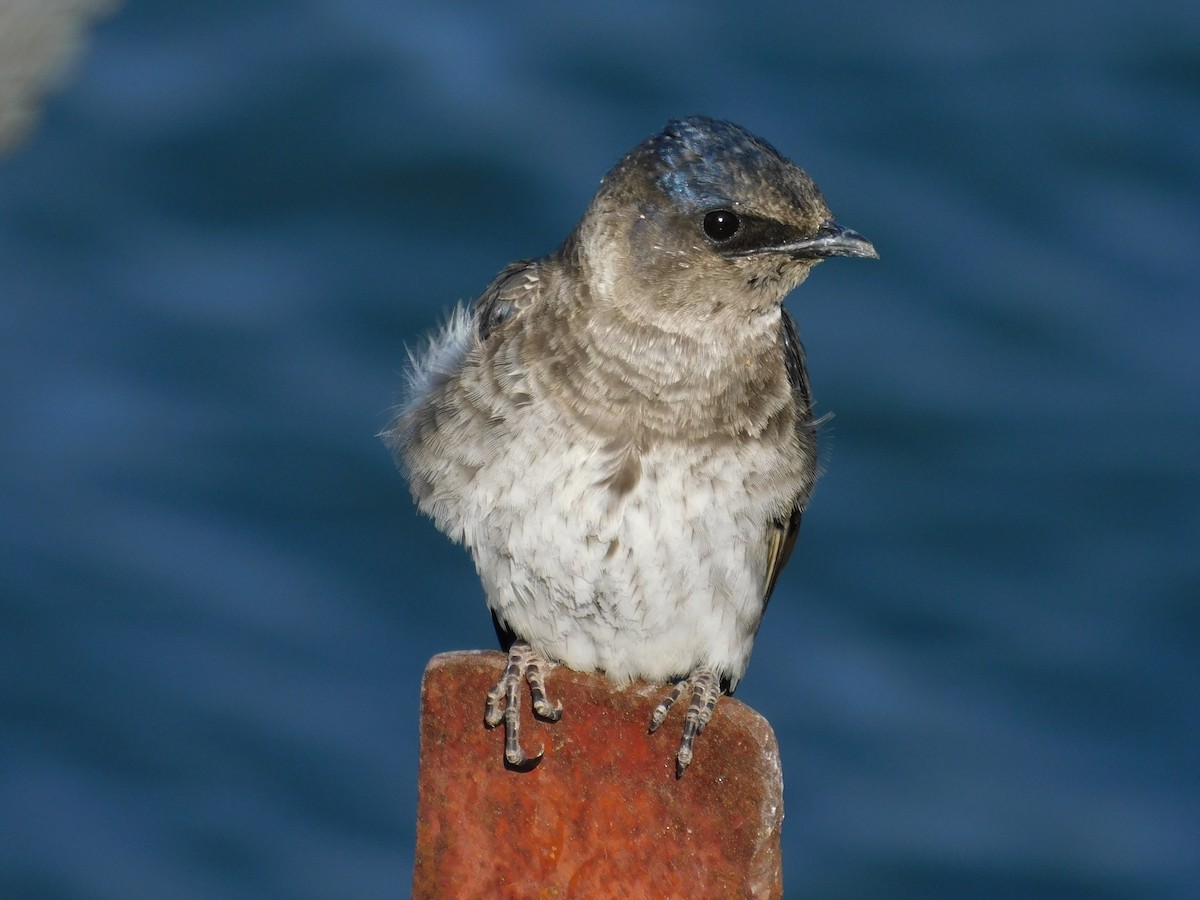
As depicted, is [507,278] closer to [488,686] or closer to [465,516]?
[465,516]

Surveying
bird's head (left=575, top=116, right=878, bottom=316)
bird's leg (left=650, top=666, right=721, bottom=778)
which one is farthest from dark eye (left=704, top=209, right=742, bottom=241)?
bird's leg (left=650, top=666, right=721, bottom=778)

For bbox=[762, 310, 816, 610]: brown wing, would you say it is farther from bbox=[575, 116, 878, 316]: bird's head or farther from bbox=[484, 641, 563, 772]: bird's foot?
bbox=[484, 641, 563, 772]: bird's foot

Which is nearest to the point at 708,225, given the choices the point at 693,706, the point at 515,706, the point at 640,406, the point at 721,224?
the point at 721,224

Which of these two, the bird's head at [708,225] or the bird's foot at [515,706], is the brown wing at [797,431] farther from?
the bird's foot at [515,706]

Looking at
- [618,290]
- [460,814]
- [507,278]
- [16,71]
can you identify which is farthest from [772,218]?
[16,71]

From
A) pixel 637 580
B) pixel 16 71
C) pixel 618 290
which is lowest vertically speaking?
pixel 637 580

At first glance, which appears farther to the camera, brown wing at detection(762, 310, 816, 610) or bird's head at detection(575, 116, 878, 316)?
brown wing at detection(762, 310, 816, 610)

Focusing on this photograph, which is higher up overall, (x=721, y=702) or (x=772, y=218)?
(x=772, y=218)
